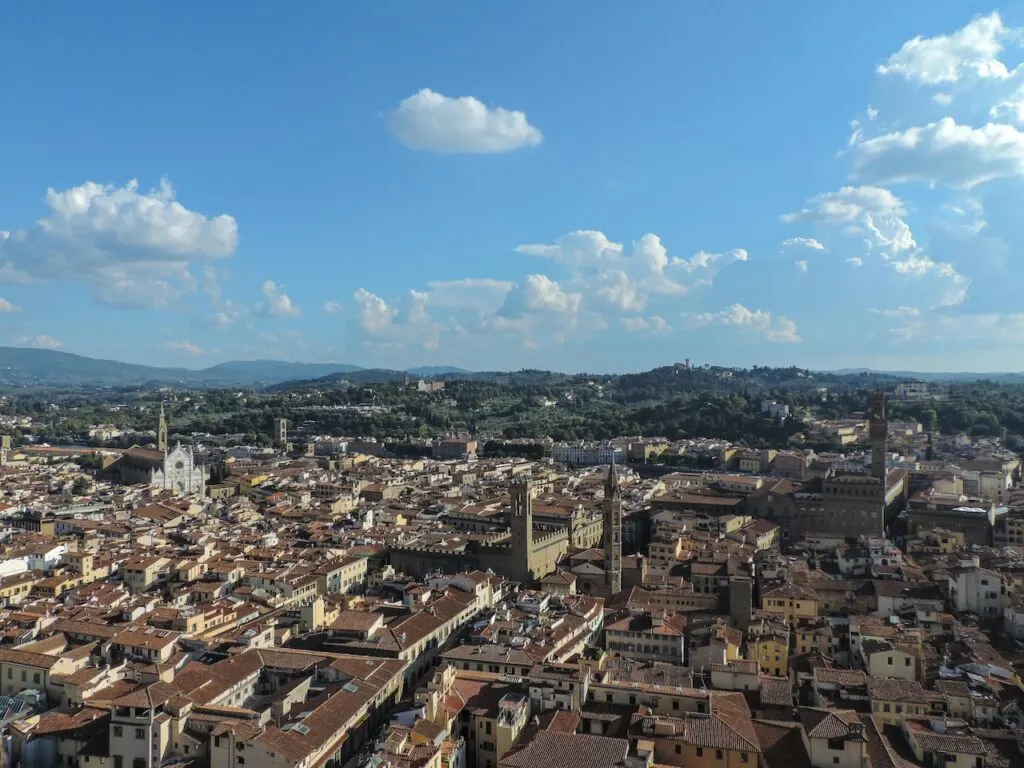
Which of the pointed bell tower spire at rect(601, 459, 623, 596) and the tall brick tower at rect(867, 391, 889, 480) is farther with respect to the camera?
the tall brick tower at rect(867, 391, 889, 480)

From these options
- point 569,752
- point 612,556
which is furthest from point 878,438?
point 569,752

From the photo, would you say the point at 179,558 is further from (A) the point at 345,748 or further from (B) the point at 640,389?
(B) the point at 640,389

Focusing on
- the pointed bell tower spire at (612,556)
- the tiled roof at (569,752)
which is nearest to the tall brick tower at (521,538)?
the pointed bell tower spire at (612,556)

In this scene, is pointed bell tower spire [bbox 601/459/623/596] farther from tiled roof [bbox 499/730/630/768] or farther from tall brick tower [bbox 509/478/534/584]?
tiled roof [bbox 499/730/630/768]

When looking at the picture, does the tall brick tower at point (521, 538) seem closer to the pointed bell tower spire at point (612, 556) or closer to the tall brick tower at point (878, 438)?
the pointed bell tower spire at point (612, 556)

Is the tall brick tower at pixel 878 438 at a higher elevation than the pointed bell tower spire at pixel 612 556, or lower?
higher

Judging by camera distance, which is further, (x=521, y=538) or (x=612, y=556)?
(x=521, y=538)

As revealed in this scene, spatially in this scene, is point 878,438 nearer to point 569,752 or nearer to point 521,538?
point 521,538

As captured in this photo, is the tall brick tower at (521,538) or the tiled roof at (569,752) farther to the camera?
the tall brick tower at (521,538)

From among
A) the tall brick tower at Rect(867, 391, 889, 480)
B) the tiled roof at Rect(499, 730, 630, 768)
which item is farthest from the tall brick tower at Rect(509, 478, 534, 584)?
the tall brick tower at Rect(867, 391, 889, 480)

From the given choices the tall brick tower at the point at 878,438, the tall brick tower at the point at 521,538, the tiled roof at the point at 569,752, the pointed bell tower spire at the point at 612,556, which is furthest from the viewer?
the tall brick tower at the point at 878,438

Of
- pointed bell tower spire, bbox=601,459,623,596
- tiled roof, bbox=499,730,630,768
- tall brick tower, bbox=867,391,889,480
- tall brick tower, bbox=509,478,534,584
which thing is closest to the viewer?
tiled roof, bbox=499,730,630,768
